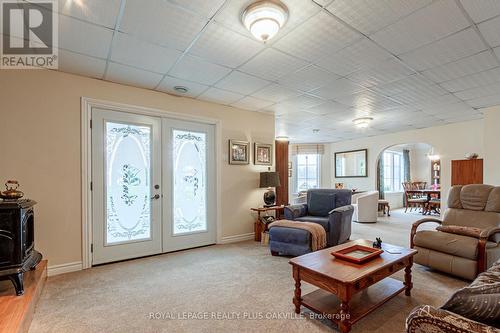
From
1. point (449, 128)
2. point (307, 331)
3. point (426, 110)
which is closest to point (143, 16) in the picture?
point (307, 331)

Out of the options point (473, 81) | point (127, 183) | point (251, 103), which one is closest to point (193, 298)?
point (127, 183)

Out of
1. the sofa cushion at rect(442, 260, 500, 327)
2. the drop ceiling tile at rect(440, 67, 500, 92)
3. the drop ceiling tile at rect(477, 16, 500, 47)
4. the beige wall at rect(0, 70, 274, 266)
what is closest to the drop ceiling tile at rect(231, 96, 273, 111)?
the beige wall at rect(0, 70, 274, 266)

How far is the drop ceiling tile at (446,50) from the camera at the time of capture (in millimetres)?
2446

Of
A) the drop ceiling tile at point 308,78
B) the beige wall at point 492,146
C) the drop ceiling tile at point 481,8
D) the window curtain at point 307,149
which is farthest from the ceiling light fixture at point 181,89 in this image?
the window curtain at point 307,149

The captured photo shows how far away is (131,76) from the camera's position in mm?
3316

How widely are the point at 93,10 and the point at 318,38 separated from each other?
77.8 inches

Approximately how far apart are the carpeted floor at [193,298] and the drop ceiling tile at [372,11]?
2533 millimetres

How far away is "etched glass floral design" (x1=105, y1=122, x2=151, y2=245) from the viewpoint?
3506 millimetres

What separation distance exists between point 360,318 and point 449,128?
618 cm

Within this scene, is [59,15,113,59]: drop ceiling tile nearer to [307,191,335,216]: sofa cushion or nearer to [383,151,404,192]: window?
[307,191,335,216]: sofa cushion

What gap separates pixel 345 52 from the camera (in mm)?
2699

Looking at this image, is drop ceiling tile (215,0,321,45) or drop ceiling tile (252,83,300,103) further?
drop ceiling tile (252,83,300,103)

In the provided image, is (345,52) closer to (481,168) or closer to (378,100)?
(378,100)

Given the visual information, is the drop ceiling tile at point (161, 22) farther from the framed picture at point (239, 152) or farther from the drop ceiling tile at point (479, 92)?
the drop ceiling tile at point (479, 92)
